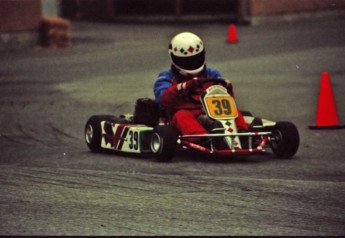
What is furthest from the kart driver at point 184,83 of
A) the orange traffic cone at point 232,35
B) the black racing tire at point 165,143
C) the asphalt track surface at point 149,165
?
the orange traffic cone at point 232,35

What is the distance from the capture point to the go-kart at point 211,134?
10289 millimetres

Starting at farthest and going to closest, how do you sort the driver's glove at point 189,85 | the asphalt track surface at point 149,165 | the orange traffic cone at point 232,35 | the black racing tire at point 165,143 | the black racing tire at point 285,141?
the orange traffic cone at point 232,35 < the driver's glove at point 189,85 < the black racing tire at point 285,141 < the black racing tire at point 165,143 < the asphalt track surface at point 149,165

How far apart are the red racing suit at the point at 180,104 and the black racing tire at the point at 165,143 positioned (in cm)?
20

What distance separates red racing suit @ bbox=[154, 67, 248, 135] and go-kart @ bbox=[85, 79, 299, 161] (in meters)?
0.08

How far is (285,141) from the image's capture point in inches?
414

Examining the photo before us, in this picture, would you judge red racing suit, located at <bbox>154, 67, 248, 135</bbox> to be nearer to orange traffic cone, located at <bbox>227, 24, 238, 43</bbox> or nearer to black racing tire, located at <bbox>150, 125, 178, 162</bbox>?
black racing tire, located at <bbox>150, 125, 178, 162</bbox>

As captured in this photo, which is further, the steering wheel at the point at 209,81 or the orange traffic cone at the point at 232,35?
the orange traffic cone at the point at 232,35

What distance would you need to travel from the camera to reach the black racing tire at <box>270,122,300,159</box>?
10.5 m

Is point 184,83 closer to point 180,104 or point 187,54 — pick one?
point 180,104

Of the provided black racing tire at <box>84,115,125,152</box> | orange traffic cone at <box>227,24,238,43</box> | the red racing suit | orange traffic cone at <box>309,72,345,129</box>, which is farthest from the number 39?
orange traffic cone at <box>227,24,238,43</box>

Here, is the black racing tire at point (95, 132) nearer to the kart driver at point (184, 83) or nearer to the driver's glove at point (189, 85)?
the kart driver at point (184, 83)

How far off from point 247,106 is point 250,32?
44.0 feet

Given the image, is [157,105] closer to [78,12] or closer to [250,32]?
[250,32]

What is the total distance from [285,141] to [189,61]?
1.36 meters
